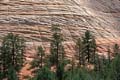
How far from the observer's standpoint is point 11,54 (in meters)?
73.2

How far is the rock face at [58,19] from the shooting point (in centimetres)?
9119

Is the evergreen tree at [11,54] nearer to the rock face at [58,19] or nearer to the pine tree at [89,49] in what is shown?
the pine tree at [89,49]

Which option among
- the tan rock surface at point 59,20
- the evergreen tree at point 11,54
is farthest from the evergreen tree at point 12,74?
the tan rock surface at point 59,20

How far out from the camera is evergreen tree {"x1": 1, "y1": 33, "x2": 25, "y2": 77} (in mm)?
72000

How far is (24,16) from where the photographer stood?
9450 centimetres

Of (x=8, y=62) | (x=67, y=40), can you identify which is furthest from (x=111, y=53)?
(x=8, y=62)

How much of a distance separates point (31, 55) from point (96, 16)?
2189cm

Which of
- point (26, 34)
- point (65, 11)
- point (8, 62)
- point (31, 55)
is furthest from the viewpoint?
point (65, 11)

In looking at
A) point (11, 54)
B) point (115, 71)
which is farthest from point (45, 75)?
point (115, 71)

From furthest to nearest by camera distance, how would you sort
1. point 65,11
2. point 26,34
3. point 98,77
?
1. point 65,11
2. point 26,34
3. point 98,77

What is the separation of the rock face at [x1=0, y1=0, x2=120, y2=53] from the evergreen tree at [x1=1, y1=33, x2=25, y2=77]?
44.3 ft

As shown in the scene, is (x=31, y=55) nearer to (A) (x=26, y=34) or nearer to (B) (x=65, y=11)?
(A) (x=26, y=34)

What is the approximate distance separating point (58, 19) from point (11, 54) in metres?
24.1

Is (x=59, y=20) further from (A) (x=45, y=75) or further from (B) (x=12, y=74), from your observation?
(A) (x=45, y=75)
